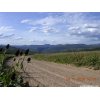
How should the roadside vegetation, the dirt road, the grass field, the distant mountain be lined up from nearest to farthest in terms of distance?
the roadside vegetation < the dirt road < the distant mountain < the grass field

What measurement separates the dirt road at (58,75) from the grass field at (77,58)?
0.09 metres

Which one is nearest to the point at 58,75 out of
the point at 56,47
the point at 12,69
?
the point at 56,47

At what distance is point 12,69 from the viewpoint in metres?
9.33

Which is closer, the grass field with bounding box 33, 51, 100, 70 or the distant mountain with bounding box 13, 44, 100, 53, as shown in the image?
the distant mountain with bounding box 13, 44, 100, 53

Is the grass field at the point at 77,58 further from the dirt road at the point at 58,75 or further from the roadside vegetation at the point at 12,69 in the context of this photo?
the roadside vegetation at the point at 12,69

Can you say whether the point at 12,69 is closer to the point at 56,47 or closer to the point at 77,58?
the point at 56,47

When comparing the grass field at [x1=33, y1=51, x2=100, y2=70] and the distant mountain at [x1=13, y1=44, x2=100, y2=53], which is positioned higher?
the distant mountain at [x1=13, y1=44, x2=100, y2=53]

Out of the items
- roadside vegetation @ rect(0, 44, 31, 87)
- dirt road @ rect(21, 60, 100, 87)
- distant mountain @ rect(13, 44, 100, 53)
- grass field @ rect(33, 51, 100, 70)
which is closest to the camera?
roadside vegetation @ rect(0, 44, 31, 87)

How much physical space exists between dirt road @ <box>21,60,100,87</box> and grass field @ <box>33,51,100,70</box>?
0.28ft

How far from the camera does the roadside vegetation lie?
29.3ft

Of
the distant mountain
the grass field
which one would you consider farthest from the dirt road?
the distant mountain

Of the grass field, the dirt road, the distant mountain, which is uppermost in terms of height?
the distant mountain

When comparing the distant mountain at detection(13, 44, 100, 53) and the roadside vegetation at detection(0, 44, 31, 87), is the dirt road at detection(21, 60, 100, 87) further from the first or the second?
the distant mountain at detection(13, 44, 100, 53)

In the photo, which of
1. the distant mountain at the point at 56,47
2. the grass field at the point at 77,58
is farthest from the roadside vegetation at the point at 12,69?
the grass field at the point at 77,58
